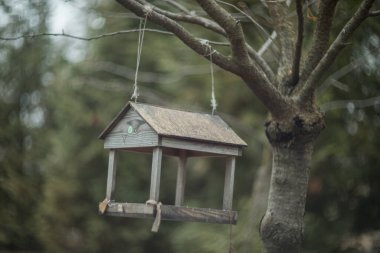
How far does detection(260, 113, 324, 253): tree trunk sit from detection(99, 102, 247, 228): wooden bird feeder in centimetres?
20

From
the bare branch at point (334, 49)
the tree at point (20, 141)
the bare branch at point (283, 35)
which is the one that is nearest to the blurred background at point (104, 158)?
the tree at point (20, 141)

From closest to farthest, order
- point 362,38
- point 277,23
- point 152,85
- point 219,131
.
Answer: point 219,131
point 277,23
point 362,38
point 152,85

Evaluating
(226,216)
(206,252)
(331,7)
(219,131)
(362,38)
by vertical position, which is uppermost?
(362,38)

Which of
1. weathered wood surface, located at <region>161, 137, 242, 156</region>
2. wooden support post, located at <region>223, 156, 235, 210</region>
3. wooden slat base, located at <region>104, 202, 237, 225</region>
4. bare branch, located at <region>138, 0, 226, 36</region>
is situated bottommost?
wooden slat base, located at <region>104, 202, 237, 225</region>

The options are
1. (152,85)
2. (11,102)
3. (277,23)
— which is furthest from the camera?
(152,85)

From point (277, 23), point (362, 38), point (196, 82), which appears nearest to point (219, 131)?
point (277, 23)

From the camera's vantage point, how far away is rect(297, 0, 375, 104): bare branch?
2943 mm

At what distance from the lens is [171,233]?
11000mm

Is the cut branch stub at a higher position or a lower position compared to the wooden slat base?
higher

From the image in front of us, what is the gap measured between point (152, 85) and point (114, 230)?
2.80m

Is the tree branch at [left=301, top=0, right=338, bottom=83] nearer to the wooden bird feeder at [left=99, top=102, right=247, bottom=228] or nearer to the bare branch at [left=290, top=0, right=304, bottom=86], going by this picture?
the bare branch at [left=290, top=0, right=304, bottom=86]

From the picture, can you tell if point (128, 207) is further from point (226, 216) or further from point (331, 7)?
point (331, 7)

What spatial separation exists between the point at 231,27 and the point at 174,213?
949 mm

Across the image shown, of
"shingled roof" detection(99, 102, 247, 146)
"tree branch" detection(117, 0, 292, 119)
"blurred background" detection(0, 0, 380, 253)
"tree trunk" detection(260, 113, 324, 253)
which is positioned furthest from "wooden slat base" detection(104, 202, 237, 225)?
"blurred background" detection(0, 0, 380, 253)
